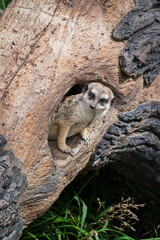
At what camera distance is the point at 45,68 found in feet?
8.38

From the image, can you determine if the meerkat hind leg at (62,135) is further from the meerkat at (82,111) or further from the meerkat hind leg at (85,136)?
the meerkat hind leg at (85,136)

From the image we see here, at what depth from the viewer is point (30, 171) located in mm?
2510

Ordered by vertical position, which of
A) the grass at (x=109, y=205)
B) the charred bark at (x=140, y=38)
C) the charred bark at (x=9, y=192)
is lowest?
the grass at (x=109, y=205)

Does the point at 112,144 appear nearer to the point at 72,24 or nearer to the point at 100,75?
the point at 100,75

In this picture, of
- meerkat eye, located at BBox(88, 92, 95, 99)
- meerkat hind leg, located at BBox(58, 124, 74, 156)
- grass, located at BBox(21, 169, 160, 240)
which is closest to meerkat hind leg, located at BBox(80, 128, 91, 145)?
meerkat hind leg, located at BBox(58, 124, 74, 156)

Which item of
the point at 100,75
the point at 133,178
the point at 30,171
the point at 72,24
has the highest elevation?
the point at 72,24

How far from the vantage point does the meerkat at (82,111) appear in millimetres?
3047

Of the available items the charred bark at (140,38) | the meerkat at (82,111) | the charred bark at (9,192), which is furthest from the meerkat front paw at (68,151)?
the charred bark at (140,38)

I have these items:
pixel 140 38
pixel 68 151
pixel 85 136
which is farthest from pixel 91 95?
pixel 140 38

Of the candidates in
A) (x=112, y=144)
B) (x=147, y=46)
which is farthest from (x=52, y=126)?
(x=147, y=46)

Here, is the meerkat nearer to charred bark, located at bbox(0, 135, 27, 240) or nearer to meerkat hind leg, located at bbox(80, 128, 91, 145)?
meerkat hind leg, located at bbox(80, 128, 91, 145)

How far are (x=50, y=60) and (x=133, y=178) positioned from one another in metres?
2.24

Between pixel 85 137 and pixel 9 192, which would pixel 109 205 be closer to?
pixel 85 137

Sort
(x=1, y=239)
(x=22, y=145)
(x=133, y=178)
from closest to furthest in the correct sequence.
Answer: (x=1, y=239) → (x=22, y=145) → (x=133, y=178)
